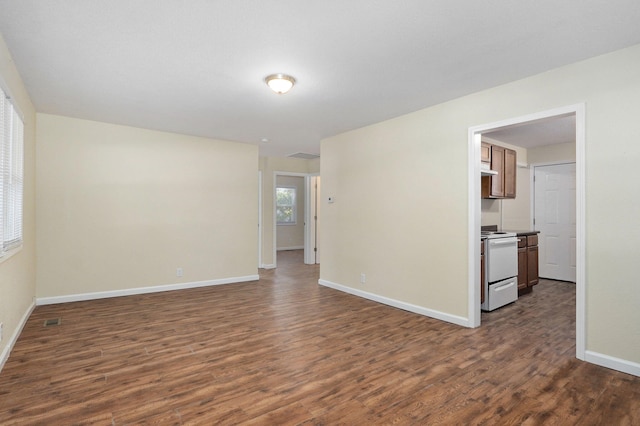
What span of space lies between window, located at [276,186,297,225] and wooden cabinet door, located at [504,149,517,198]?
7.03 m

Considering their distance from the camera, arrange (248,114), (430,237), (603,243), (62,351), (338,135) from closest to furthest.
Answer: (603,243) → (62,351) → (430,237) → (248,114) → (338,135)

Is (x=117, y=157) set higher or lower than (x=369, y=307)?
higher

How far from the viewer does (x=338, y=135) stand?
5.21 m

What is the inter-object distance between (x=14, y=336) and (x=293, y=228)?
8.20 metres

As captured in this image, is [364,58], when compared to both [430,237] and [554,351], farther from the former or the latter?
[554,351]

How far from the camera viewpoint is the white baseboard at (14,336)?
2.59 meters

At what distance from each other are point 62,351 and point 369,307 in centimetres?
318

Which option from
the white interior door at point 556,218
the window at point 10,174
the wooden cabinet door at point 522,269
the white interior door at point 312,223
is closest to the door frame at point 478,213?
the wooden cabinet door at point 522,269

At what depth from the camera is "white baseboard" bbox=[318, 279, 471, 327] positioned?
3573 millimetres

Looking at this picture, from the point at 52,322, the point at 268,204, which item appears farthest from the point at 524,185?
the point at 52,322

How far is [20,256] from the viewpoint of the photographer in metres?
3.24

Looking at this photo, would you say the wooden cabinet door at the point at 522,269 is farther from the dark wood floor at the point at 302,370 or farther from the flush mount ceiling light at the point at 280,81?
the flush mount ceiling light at the point at 280,81

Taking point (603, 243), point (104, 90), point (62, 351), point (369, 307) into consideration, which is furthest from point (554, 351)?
point (104, 90)

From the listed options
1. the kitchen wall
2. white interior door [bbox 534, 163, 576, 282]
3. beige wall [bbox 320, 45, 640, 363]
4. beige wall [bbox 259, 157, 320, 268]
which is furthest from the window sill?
white interior door [bbox 534, 163, 576, 282]
